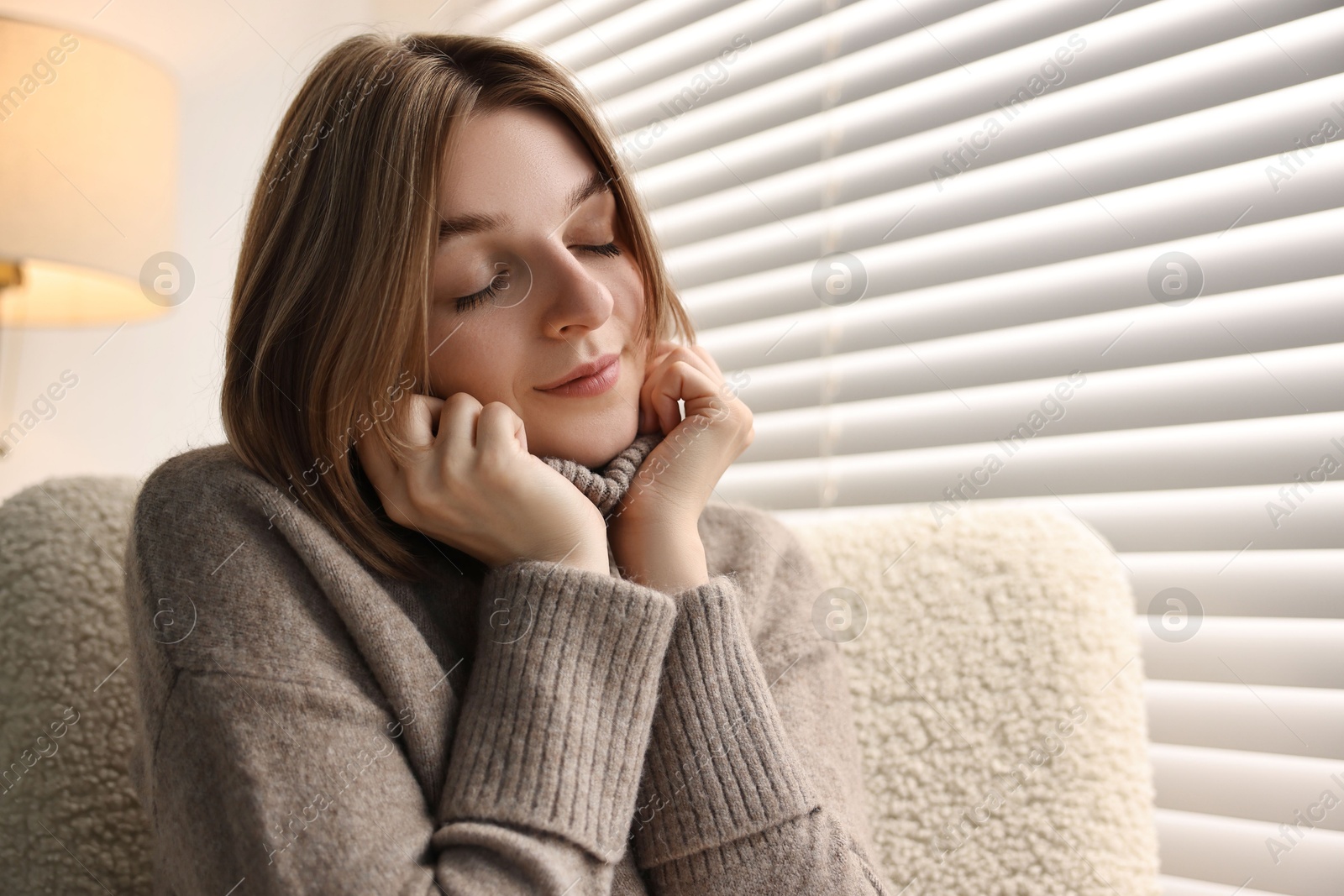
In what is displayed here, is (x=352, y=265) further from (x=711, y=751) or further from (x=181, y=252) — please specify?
(x=181, y=252)

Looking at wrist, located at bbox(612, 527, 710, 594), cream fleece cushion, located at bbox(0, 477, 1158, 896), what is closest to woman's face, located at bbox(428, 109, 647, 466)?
wrist, located at bbox(612, 527, 710, 594)

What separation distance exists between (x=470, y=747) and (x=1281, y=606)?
0.87 m

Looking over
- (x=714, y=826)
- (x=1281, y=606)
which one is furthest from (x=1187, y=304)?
(x=714, y=826)

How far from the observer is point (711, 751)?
33.3 inches

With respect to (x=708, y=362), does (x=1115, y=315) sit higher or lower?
higher

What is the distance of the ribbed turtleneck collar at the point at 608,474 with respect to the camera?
92 centimetres

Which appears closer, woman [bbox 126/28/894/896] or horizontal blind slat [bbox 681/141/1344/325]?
woman [bbox 126/28/894/896]

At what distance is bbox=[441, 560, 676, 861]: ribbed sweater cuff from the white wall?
4.20ft

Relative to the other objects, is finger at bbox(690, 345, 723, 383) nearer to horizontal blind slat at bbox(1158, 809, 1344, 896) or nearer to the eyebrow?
the eyebrow

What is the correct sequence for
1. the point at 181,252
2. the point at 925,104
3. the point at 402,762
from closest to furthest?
the point at 402,762 < the point at 925,104 < the point at 181,252

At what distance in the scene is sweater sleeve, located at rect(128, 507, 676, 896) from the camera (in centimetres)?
67

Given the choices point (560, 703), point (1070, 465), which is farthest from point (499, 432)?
point (1070, 465)

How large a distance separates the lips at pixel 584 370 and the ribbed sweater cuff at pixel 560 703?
194 mm

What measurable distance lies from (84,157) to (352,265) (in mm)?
1036
